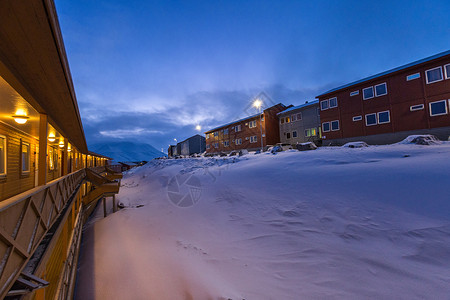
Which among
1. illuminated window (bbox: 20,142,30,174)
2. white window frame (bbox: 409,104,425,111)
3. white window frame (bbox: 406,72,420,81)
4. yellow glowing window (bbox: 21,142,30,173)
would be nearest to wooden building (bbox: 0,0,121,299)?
illuminated window (bbox: 20,142,30,174)

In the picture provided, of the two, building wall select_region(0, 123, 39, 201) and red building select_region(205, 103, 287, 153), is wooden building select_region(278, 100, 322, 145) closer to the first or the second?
red building select_region(205, 103, 287, 153)

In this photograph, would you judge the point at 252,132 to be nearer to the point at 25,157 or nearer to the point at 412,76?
the point at 412,76

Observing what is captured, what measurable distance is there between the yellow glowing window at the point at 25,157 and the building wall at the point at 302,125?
3052cm

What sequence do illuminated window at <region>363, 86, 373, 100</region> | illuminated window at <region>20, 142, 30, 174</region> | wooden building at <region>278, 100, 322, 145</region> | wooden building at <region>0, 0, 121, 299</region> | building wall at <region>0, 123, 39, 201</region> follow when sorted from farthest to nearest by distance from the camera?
wooden building at <region>278, 100, 322, 145</region> → illuminated window at <region>363, 86, 373, 100</region> → illuminated window at <region>20, 142, 30, 174</region> → building wall at <region>0, 123, 39, 201</region> → wooden building at <region>0, 0, 121, 299</region>

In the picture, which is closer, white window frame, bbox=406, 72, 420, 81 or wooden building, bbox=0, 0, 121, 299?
wooden building, bbox=0, 0, 121, 299

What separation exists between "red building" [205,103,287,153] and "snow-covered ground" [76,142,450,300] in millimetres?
23134

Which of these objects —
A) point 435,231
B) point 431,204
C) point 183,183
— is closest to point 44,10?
point 435,231

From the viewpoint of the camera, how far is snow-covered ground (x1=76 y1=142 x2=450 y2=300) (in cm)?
399

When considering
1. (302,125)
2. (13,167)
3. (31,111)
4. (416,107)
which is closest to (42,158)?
(31,111)

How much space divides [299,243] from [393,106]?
21.8 meters

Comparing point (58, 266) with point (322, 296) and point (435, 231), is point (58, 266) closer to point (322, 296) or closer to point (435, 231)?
point (322, 296)

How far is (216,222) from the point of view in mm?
8203

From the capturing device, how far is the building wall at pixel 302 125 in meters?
27.7

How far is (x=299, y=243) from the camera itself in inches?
216
